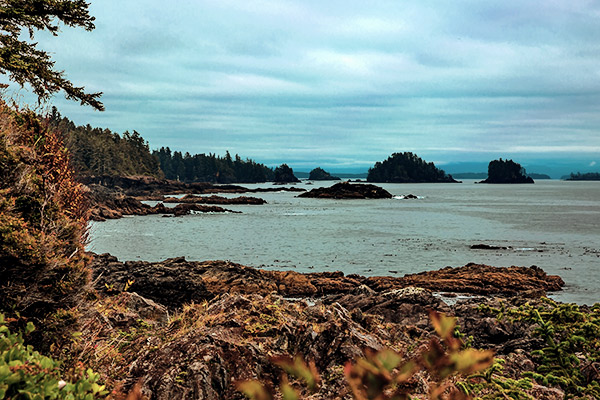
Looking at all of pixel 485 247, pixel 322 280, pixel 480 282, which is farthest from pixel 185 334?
pixel 485 247

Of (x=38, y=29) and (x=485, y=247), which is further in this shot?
(x=485, y=247)

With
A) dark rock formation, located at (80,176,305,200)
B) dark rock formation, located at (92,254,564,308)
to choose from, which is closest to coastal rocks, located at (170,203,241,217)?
dark rock formation, located at (80,176,305,200)

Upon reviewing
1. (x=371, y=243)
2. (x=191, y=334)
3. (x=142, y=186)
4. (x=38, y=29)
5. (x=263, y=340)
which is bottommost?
(x=371, y=243)

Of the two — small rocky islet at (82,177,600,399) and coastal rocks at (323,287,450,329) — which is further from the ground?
small rocky islet at (82,177,600,399)

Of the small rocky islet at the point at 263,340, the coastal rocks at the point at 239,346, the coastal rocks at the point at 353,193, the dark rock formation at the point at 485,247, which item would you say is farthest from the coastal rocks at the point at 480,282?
the coastal rocks at the point at 353,193

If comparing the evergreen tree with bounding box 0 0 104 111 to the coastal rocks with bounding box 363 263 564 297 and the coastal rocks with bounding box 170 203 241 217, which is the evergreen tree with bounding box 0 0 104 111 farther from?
the coastal rocks with bounding box 170 203 241 217

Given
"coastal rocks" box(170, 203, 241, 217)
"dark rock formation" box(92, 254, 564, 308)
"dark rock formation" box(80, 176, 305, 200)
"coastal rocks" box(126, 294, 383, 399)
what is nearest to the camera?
"coastal rocks" box(126, 294, 383, 399)

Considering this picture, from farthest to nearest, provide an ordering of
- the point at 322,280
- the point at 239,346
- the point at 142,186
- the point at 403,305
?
the point at 142,186 < the point at 322,280 < the point at 403,305 < the point at 239,346

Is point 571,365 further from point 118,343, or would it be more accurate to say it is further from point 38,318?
point 38,318

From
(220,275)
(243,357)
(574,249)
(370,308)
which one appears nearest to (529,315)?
(243,357)

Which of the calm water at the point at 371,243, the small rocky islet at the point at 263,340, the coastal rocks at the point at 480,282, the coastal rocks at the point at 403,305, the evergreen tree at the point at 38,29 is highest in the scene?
the evergreen tree at the point at 38,29

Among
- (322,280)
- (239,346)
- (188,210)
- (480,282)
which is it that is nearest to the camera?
(239,346)

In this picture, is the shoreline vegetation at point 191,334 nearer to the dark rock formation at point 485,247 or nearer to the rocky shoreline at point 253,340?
the rocky shoreline at point 253,340

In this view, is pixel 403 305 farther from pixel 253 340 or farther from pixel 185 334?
pixel 185 334
